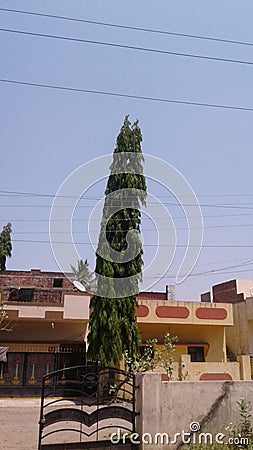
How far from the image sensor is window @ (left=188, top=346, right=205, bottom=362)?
16.8 metres

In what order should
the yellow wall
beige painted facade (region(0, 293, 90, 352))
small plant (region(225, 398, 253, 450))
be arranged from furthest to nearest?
the yellow wall < beige painted facade (region(0, 293, 90, 352)) < small plant (region(225, 398, 253, 450))

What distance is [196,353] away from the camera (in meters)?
16.9

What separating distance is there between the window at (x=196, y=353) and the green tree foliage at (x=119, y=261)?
436cm

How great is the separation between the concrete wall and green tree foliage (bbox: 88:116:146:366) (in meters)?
6.68

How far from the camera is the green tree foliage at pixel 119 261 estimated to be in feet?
42.6

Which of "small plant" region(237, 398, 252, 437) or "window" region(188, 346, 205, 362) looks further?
"window" region(188, 346, 205, 362)

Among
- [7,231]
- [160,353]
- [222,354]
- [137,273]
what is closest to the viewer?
[160,353]

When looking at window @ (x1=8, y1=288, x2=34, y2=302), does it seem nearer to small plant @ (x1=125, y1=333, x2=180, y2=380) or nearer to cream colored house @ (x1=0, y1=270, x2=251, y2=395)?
cream colored house @ (x1=0, y1=270, x2=251, y2=395)

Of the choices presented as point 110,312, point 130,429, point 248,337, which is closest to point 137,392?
point 130,429

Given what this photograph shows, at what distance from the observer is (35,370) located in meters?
13.0

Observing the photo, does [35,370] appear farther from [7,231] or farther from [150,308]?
[7,231]

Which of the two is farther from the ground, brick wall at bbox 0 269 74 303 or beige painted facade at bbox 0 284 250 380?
brick wall at bbox 0 269 74 303

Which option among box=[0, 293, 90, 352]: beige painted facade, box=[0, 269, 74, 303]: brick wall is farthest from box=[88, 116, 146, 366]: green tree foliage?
box=[0, 269, 74, 303]: brick wall

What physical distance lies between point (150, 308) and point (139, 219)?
3.70m
